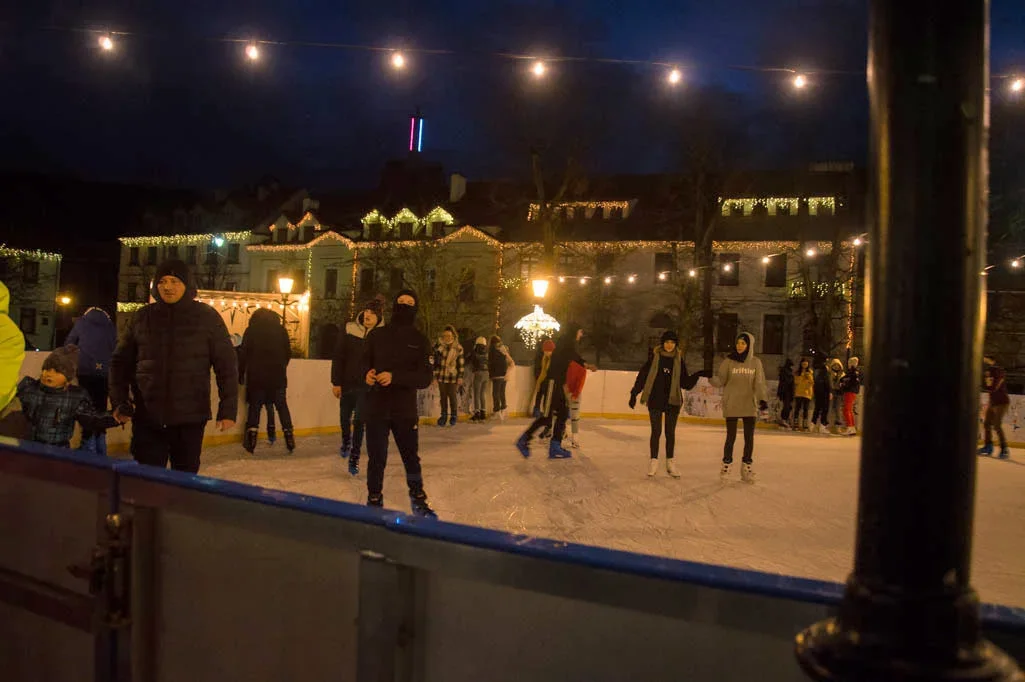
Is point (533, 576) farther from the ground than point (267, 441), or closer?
farther from the ground

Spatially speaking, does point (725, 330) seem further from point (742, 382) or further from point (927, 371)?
point (927, 371)

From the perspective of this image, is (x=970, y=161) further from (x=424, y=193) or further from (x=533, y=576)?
(x=424, y=193)

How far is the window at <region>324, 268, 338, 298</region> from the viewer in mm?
43125

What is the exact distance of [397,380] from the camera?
6047 millimetres

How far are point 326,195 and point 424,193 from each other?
7703 mm

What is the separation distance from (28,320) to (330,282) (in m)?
17.6

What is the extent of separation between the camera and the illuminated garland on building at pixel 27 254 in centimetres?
4162

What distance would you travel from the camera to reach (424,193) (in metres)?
45.5

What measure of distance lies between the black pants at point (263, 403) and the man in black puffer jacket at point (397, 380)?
3.94 m

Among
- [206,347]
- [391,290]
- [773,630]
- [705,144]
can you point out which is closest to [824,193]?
[705,144]

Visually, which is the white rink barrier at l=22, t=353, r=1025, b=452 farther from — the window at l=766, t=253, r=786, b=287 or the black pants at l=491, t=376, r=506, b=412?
the window at l=766, t=253, r=786, b=287

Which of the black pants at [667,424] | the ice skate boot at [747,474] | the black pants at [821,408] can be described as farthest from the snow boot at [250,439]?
the black pants at [821,408]

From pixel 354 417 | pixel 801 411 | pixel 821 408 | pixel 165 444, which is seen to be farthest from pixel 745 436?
pixel 801 411

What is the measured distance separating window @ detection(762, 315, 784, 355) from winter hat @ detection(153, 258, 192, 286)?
108 ft
